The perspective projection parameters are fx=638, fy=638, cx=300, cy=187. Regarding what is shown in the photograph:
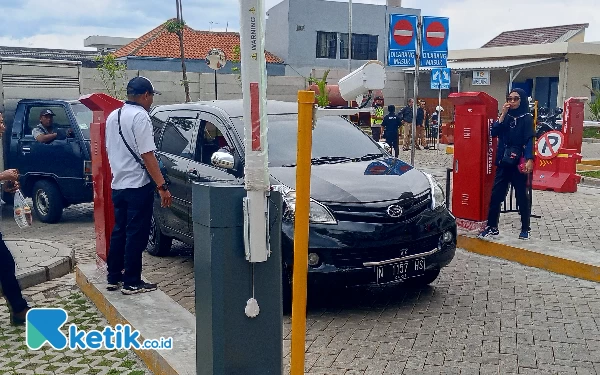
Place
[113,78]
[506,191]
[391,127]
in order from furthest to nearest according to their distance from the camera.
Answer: [113,78], [391,127], [506,191]

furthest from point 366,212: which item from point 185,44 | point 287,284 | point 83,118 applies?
point 185,44

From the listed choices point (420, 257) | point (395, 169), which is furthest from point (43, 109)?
point (420, 257)

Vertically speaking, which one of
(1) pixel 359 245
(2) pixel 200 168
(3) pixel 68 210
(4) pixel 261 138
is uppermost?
(4) pixel 261 138

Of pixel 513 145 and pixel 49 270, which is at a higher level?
pixel 513 145

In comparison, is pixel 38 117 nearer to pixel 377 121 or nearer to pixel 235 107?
pixel 235 107

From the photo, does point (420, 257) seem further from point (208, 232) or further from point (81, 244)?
point (81, 244)

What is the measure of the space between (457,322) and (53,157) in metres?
6.75

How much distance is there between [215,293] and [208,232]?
1.04 feet

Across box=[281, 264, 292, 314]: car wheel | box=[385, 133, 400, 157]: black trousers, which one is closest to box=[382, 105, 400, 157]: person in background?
box=[385, 133, 400, 157]: black trousers

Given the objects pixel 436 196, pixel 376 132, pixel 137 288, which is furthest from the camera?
pixel 376 132

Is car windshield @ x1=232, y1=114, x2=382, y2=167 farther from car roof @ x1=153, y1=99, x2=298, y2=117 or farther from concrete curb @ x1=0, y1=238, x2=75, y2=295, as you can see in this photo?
concrete curb @ x1=0, y1=238, x2=75, y2=295

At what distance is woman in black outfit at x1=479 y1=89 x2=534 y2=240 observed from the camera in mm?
7391

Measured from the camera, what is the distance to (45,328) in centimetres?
510

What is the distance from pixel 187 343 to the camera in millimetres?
4457
